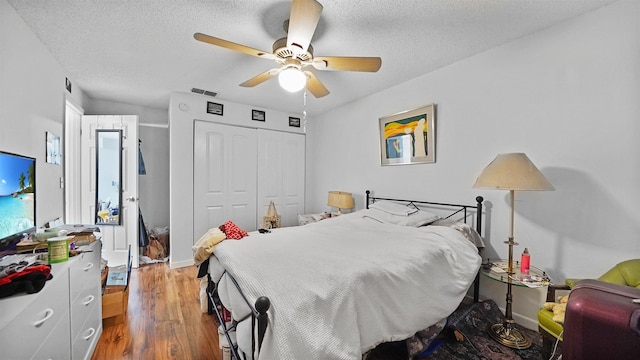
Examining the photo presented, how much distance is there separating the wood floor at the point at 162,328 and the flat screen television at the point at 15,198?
3.47 feet

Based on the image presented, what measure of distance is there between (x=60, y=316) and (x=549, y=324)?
287 centimetres

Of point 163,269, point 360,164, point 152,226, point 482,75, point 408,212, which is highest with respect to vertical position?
point 482,75

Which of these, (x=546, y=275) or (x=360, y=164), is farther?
(x=360, y=164)

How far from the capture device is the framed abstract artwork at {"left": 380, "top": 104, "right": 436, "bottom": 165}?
2.92m

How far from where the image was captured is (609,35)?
1.81 m

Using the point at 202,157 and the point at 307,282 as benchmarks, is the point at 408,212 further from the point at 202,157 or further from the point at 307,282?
the point at 202,157

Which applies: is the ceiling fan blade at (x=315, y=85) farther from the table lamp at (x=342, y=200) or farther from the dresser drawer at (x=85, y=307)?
the dresser drawer at (x=85, y=307)

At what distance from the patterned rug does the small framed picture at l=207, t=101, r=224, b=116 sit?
3750mm

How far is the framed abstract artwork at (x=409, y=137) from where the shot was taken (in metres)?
2.92

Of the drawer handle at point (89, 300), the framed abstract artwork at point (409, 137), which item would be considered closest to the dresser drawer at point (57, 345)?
the drawer handle at point (89, 300)

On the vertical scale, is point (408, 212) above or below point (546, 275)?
above

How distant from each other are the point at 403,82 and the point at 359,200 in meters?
1.76

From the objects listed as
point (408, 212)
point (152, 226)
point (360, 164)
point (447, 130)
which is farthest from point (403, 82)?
point (152, 226)

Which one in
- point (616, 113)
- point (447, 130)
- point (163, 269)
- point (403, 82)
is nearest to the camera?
point (616, 113)
